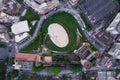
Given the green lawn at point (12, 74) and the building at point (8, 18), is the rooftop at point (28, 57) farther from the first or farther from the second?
the building at point (8, 18)

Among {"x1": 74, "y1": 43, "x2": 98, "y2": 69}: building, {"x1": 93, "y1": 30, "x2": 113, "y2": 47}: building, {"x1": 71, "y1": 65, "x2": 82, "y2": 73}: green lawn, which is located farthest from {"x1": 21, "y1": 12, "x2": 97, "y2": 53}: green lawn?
{"x1": 71, "y1": 65, "x2": 82, "y2": 73}: green lawn

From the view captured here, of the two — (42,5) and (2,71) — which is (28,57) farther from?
(42,5)

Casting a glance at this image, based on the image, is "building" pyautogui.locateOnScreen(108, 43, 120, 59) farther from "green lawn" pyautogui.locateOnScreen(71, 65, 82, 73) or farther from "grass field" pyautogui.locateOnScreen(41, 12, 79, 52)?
"grass field" pyautogui.locateOnScreen(41, 12, 79, 52)

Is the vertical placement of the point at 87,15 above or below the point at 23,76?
above

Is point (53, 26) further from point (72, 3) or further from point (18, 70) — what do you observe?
point (18, 70)

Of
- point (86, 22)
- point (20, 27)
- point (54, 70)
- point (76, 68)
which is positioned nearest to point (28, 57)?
point (54, 70)

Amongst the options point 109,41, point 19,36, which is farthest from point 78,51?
point 19,36
